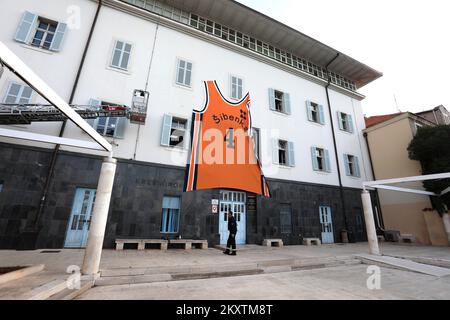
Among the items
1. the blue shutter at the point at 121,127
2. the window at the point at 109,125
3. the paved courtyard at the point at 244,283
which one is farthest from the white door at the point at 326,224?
the window at the point at 109,125

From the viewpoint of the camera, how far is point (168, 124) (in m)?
11.2

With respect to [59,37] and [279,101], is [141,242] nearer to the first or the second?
[59,37]

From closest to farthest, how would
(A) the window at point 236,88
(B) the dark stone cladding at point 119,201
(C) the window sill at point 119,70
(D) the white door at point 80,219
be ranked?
(B) the dark stone cladding at point 119,201 → (D) the white door at point 80,219 → (C) the window sill at point 119,70 → (A) the window at point 236,88

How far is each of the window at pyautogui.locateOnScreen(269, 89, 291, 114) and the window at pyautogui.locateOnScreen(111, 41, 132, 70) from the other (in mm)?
9046

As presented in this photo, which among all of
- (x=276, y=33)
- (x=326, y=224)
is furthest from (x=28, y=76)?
(x=276, y=33)

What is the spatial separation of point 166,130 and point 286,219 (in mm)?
8677

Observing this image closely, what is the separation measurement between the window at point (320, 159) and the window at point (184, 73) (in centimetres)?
965

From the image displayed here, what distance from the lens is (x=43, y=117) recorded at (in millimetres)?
8375

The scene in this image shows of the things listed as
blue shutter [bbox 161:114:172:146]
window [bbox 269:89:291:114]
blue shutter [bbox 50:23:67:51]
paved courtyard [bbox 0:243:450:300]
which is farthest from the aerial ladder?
window [bbox 269:89:291:114]

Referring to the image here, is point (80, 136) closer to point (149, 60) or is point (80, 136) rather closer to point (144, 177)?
point (144, 177)

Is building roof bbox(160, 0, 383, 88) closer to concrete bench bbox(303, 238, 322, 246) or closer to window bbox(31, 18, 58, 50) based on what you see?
window bbox(31, 18, 58, 50)

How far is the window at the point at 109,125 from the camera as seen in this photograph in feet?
32.7

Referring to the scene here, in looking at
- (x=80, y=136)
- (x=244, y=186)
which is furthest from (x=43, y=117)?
(x=244, y=186)

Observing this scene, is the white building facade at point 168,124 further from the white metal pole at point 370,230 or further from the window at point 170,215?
the white metal pole at point 370,230
